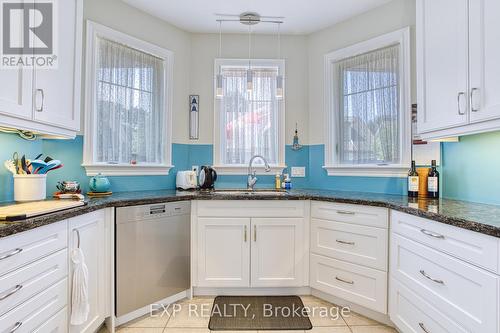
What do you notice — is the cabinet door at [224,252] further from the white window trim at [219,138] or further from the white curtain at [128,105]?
the white curtain at [128,105]

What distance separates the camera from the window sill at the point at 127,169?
237 cm

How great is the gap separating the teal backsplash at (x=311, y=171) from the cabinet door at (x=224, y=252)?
A: 67 centimetres

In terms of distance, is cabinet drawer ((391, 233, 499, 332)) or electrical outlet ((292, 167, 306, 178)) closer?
cabinet drawer ((391, 233, 499, 332))

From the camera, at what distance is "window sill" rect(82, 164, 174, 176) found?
7.78 feet

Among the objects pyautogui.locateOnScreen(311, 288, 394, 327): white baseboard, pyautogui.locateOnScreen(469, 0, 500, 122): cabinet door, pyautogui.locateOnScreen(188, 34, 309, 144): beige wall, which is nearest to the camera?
pyautogui.locateOnScreen(469, 0, 500, 122): cabinet door

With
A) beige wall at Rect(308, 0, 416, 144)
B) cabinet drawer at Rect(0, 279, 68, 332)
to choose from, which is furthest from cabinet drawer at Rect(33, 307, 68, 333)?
beige wall at Rect(308, 0, 416, 144)

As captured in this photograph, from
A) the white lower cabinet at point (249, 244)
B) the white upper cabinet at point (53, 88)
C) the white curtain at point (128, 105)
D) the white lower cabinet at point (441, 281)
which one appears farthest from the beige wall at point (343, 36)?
the white upper cabinet at point (53, 88)

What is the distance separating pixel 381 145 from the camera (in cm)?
265

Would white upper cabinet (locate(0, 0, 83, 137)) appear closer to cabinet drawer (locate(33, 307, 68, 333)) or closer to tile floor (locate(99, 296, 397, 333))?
cabinet drawer (locate(33, 307, 68, 333))

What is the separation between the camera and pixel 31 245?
1271mm

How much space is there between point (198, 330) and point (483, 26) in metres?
2.57

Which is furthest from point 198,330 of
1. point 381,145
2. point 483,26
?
point 483,26

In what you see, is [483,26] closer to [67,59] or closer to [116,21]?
[67,59]

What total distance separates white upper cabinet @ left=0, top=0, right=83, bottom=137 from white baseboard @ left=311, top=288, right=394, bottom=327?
7.71 feet
